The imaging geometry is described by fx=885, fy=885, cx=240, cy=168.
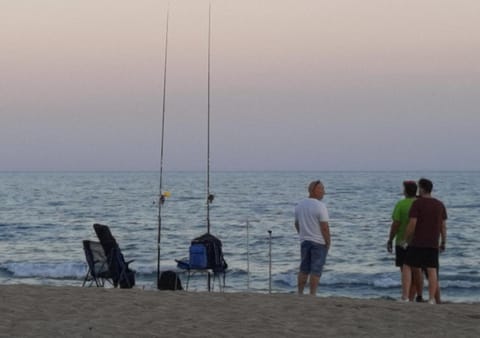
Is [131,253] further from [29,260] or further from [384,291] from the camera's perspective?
[384,291]

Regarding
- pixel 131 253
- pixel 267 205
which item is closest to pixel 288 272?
pixel 131 253

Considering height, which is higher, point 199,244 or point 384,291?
point 199,244

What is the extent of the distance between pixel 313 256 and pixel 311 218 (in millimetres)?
421

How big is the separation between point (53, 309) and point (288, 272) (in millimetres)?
11675

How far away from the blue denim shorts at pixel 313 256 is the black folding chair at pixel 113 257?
2.60 meters

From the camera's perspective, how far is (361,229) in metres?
30.5

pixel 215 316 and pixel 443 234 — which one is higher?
pixel 443 234

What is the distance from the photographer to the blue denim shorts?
9.08m

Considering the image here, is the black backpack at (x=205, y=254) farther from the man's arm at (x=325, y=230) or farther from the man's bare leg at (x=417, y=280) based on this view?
the man's bare leg at (x=417, y=280)

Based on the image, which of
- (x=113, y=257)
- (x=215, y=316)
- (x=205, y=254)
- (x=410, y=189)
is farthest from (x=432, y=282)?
(x=113, y=257)

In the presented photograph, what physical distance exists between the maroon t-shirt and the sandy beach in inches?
25.0

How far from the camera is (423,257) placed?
8.84 m

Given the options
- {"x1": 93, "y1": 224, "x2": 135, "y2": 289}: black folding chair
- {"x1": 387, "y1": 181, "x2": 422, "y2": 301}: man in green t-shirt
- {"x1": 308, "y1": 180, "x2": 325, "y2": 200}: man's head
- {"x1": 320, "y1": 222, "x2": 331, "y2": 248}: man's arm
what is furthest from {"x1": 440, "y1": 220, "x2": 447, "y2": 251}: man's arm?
{"x1": 93, "y1": 224, "x2": 135, "y2": 289}: black folding chair

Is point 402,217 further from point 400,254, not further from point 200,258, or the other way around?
point 200,258
